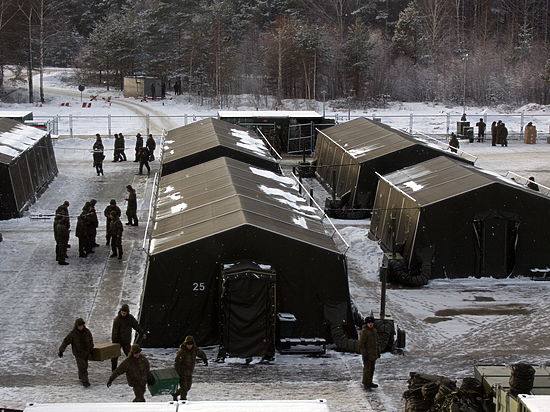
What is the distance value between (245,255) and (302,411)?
298 inches

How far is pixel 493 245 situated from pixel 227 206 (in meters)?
6.11

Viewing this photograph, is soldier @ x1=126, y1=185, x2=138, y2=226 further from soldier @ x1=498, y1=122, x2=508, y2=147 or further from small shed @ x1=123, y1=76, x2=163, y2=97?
small shed @ x1=123, y1=76, x2=163, y2=97

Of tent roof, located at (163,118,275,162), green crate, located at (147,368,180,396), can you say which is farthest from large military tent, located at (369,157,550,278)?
green crate, located at (147,368,180,396)

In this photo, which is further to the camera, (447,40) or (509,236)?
(447,40)

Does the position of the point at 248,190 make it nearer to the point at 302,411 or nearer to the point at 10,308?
the point at 10,308

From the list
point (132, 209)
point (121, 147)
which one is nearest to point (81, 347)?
point (132, 209)

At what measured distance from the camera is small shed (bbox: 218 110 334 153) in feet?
126

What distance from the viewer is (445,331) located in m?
17.2

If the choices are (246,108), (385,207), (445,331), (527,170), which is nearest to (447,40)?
(246,108)

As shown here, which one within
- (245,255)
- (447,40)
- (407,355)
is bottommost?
(407,355)

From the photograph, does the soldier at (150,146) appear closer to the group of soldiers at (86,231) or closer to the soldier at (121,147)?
the soldier at (121,147)

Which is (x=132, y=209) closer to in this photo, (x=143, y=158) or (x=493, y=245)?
(x=143, y=158)

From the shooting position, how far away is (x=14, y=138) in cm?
2942

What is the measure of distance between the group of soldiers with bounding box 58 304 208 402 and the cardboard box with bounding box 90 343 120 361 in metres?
0.12
